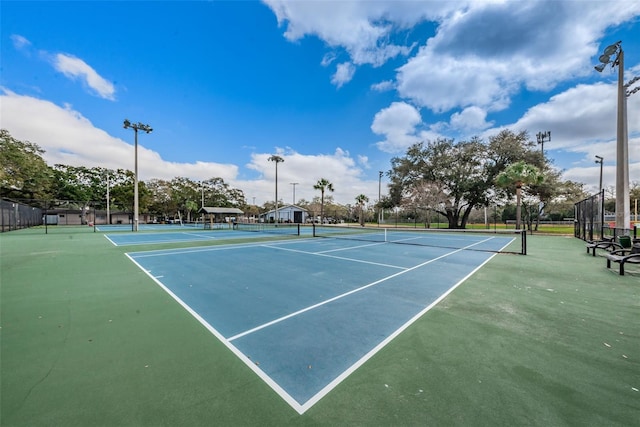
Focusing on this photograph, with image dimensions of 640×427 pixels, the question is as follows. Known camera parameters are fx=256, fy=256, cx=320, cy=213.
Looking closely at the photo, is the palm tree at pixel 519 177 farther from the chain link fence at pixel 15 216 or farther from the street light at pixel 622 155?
the chain link fence at pixel 15 216

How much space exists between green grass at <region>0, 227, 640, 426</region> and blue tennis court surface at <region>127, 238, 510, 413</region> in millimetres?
193

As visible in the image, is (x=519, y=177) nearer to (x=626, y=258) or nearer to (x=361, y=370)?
(x=626, y=258)

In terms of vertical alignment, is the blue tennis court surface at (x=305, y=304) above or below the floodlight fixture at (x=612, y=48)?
below

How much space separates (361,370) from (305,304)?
7.16 feet

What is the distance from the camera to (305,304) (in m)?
4.81

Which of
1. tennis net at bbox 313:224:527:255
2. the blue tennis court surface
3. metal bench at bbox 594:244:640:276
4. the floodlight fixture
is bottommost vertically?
tennis net at bbox 313:224:527:255

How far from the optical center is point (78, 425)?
198 cm

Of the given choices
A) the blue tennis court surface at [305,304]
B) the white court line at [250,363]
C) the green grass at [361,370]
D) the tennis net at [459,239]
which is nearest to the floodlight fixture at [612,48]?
the tennis net at [459,239]

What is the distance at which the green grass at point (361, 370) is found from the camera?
211 centimetres

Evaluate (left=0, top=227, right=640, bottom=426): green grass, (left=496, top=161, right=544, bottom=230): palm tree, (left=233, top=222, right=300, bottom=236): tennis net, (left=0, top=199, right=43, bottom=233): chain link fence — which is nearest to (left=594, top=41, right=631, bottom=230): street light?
(left=0, top=227, right=640, bottom=426): green grass

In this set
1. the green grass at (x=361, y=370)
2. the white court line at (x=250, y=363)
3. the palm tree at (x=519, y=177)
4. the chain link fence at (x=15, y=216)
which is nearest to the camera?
the green grass at (x=361, y=370)

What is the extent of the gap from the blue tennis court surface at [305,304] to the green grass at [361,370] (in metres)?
0.19

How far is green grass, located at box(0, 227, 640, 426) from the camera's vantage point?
2.11 m

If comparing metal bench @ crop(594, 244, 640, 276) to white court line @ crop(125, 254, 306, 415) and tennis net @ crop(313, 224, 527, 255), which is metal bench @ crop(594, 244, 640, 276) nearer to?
tennis net @ crop(313, 224, 527, 255)
